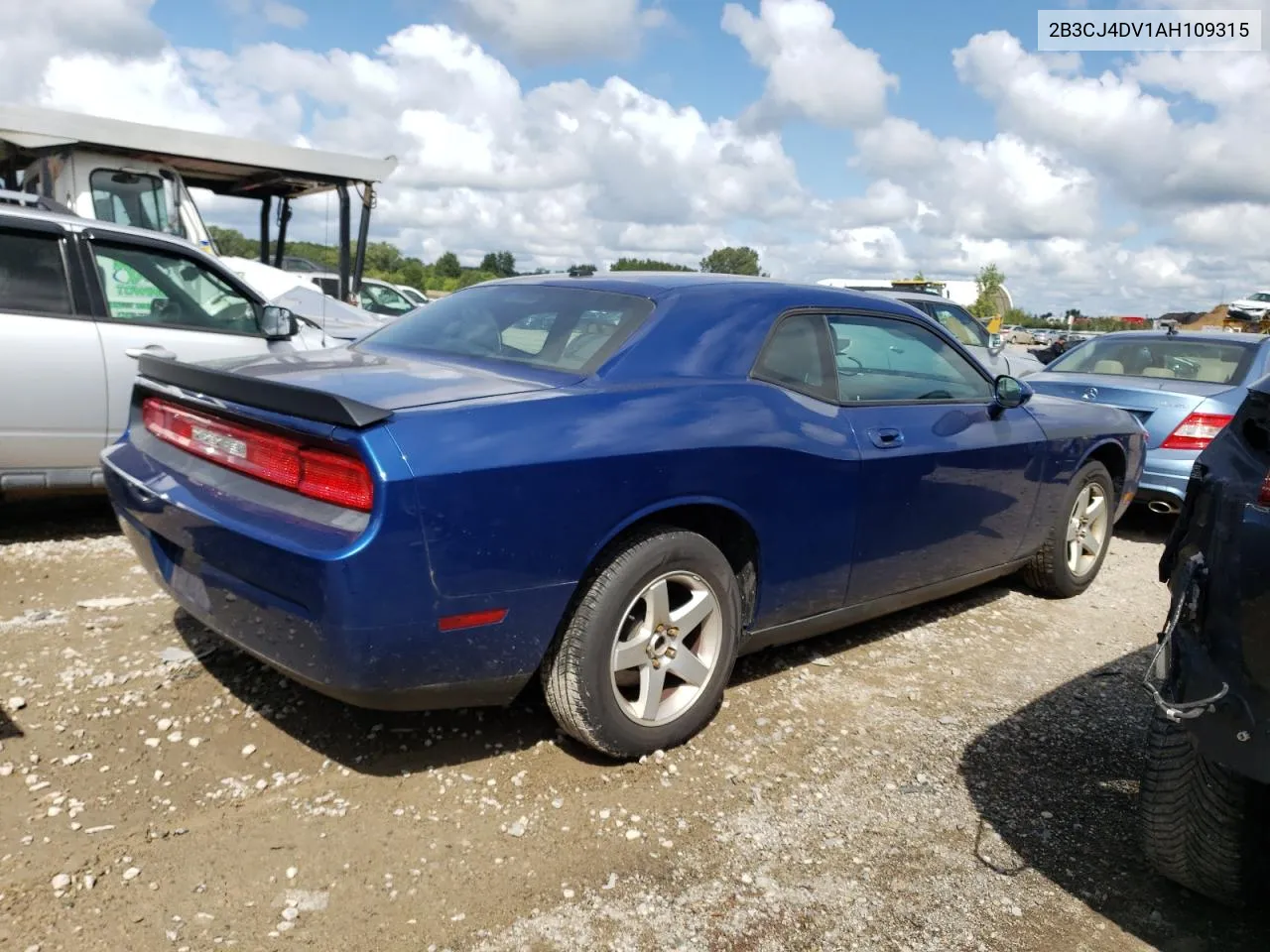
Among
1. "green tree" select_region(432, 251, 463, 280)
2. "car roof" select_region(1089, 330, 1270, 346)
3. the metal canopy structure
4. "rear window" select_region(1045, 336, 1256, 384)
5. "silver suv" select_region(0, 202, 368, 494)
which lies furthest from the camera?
"green tree" select_region(432, 251, 463, 280)

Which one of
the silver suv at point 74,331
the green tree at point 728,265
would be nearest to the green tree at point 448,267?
the green tree at point 728,265

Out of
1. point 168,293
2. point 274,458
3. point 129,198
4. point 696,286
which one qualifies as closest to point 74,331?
point 168,293

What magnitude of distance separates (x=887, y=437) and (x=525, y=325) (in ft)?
4.59

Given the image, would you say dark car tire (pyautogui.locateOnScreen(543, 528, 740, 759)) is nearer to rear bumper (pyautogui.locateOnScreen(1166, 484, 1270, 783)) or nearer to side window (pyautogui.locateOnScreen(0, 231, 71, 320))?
rear bumper (pyautogui.locateOnScreen(1166, 484, 1270, 783))

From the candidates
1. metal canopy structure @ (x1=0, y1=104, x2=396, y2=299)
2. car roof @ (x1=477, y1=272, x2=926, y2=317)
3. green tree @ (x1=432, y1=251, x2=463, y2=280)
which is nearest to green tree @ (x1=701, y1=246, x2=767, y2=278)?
car roof @ (x1=477, y1=272, x2=926, y2=317)

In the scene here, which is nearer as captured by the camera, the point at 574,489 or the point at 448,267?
the point at 574,489

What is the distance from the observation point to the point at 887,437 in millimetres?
3707

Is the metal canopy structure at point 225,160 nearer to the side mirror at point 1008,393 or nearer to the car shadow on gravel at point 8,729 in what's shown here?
the car shadow on gravel at point 8,729

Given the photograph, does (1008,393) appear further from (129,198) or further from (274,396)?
(129,198)

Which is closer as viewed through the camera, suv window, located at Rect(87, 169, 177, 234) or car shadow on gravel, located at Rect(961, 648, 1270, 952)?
car shadow on gravel, located at Rect(961, 648, 1270, 952)

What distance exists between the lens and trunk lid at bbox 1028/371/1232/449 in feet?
21.4

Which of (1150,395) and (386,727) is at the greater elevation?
(1150,395)

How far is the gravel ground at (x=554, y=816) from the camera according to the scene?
2369mm

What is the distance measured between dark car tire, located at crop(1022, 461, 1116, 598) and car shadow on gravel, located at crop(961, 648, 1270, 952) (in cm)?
104
